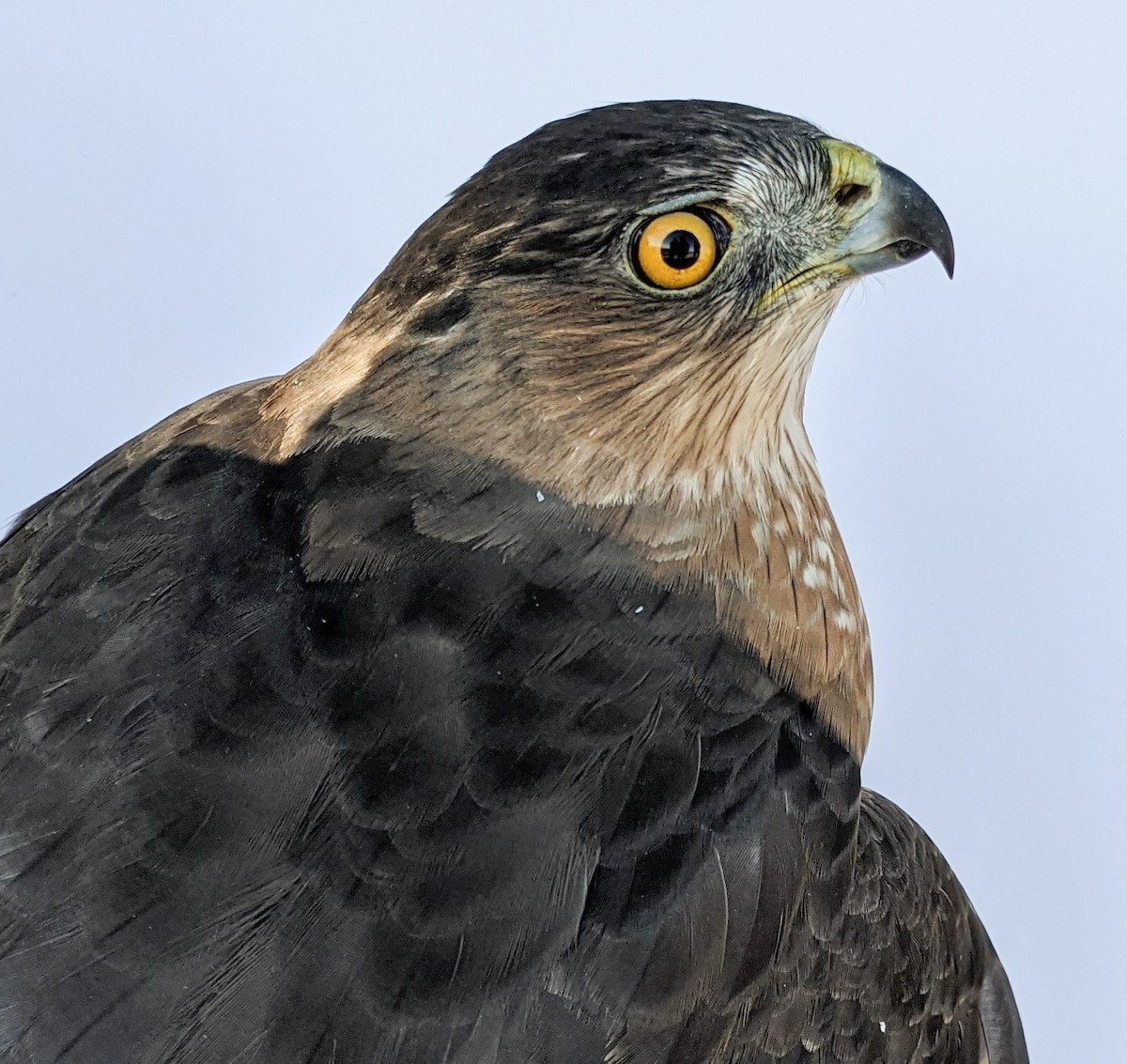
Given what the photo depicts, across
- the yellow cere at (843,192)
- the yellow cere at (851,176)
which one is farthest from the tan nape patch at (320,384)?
the yellow cere at (851,176)

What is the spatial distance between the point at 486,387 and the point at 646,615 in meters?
0.51

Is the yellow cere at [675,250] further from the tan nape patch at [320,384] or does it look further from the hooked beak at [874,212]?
the tan nape patch at [320,384]

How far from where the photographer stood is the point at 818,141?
2.72m

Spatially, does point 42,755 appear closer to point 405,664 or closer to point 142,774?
point 142,774

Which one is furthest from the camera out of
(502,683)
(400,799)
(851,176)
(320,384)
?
(320,384)

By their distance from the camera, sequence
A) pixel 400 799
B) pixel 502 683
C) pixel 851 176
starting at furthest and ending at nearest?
pixel 851 176 < pixel 502 683 < pixel 400 799

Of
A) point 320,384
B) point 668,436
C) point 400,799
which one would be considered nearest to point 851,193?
point 668,436

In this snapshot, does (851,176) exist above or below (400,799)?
above

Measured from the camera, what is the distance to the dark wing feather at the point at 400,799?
2318mm

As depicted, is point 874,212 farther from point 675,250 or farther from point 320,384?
point 320,384

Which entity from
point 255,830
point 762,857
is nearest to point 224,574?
point 255,830

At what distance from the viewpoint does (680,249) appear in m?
2.60

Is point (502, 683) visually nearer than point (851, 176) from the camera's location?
Yes

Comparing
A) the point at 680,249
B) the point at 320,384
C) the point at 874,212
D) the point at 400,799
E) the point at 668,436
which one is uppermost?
the point at 320,384
